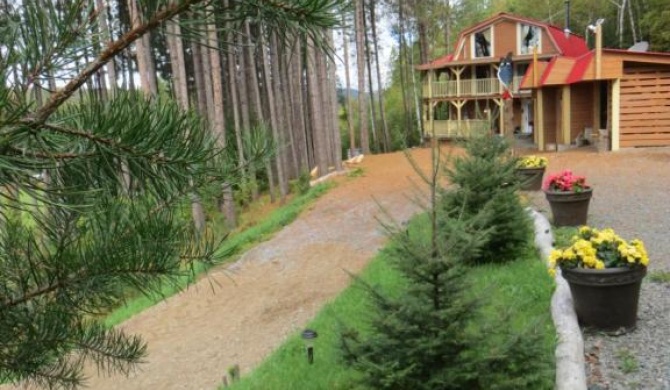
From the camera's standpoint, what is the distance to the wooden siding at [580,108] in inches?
773

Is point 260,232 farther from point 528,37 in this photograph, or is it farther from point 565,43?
point 565,43

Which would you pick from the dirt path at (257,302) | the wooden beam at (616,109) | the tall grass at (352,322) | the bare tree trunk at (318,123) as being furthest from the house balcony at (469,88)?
the tall grass at (352,322)

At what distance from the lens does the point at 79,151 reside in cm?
116

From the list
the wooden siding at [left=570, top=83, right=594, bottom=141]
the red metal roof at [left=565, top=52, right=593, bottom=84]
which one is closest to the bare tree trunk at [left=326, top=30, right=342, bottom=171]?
the red metal roof at [left=565, top=52, right=593, bottom=84]

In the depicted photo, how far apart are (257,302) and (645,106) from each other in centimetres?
1312

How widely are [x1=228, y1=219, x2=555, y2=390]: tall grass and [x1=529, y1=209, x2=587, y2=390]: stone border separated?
0.08 metres

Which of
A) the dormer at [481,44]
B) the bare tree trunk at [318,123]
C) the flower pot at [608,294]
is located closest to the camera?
the flower pot at [608,294]

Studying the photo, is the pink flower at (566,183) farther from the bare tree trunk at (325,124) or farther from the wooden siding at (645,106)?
the bare tree trunk at (325,124)

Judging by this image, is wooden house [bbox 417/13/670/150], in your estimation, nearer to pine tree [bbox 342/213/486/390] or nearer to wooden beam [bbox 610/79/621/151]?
wooden beam [bbox 610/79/621/151]

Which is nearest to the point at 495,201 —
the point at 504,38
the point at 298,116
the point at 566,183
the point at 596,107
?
the point at 566,183

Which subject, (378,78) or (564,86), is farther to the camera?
(378,78)

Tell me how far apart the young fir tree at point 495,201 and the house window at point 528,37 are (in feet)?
76.9

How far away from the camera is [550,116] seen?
70.1 feet

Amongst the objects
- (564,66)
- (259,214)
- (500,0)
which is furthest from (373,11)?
(500,0)
